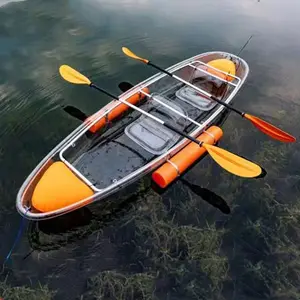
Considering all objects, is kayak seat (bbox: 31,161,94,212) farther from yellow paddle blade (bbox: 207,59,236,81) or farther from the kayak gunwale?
yellow paddle blade (bbox: 207,59,236,81)

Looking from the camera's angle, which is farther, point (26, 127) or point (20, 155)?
point (26, 127)

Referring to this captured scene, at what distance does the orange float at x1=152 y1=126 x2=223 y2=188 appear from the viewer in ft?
28.1

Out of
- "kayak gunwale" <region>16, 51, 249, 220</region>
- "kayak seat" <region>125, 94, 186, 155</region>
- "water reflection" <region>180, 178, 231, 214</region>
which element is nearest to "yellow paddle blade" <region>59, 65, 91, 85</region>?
"kayak gunwale" <region>16, 51, 249, 220</region>

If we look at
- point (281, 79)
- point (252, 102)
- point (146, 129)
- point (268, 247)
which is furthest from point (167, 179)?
point (281, 79)

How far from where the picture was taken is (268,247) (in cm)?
825

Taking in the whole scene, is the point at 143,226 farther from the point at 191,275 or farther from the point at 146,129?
the point at 146,129

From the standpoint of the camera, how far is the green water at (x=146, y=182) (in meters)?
7.54

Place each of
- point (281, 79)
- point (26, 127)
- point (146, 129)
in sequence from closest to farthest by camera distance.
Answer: point (146, 129)
point (26, 127)
point (281, 79)

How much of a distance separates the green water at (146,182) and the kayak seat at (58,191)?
816 mm

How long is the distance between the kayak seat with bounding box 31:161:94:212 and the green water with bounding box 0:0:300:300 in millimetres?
816

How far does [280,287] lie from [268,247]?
978 millimetres

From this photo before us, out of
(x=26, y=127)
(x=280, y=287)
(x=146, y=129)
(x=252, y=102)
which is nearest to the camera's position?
(x=280, y=287)

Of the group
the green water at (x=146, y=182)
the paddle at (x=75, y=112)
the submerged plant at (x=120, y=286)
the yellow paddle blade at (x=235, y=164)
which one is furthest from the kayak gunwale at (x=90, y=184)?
the submerged plant at (x=120, y=286)

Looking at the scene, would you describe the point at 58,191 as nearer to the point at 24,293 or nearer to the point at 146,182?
the point at 24,293
